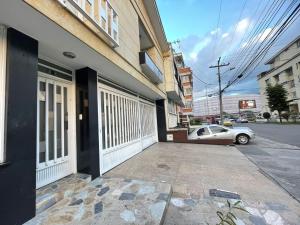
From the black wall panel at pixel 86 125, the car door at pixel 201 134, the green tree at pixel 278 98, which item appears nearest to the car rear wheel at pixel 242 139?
the car door at pixel 201 134

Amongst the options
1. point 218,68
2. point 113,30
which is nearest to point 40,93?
point 113,30

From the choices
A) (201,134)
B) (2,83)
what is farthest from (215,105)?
(2,83)

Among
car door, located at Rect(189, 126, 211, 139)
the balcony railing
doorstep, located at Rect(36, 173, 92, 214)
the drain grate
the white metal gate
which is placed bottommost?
the drain grate

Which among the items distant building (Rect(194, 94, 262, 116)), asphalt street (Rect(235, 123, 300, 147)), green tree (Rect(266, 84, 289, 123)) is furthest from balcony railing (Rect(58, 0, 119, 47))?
distant building (Rect(194, 94, 262, 116))

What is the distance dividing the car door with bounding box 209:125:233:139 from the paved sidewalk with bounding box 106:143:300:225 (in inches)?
168

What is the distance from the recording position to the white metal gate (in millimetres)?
3406

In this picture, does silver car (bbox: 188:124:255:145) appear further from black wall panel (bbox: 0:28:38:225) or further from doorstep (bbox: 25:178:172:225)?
black wall panel (bbox: 0:28:38:225)

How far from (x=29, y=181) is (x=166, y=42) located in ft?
35.2

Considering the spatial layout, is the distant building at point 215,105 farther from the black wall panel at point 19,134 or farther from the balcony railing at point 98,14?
the black wall panel at point 19,134

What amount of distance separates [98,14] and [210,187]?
467cm

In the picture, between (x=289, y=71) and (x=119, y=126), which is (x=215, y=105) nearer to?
(x=289, y=71)

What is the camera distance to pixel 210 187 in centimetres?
404

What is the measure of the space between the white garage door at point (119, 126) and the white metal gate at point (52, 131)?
1.03m

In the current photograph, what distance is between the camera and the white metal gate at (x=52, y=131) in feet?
11.2
